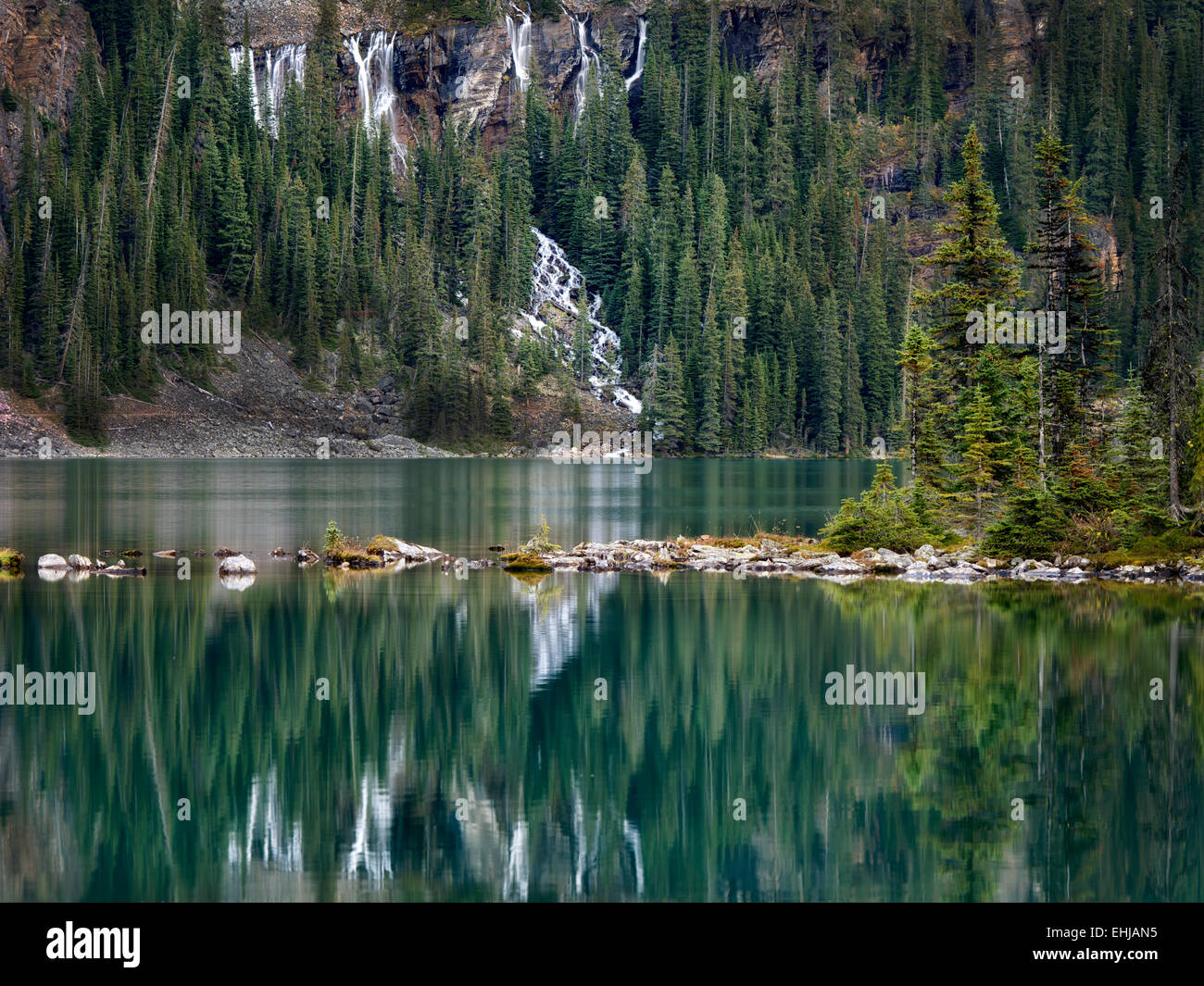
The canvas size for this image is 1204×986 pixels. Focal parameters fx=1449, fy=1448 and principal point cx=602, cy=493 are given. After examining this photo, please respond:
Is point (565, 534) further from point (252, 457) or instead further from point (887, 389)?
point (887, 389)

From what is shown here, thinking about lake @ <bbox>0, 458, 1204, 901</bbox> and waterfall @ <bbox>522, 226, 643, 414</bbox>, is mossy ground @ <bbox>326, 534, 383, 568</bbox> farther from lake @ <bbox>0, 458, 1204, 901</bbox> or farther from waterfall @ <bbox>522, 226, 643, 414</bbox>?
waterfall @ <bbox>522, 226, 643, 414</bbox>

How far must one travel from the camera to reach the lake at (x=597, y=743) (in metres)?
17.1

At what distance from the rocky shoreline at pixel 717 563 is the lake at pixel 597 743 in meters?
2.04

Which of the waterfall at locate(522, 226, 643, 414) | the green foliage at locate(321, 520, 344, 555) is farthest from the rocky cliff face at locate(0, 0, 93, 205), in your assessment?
the green foliage at locate(321, 520, 344, 555)

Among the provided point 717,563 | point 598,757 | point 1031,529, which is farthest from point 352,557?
point 598,757

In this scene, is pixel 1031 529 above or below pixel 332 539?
above

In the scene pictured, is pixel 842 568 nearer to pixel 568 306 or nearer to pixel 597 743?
pixel 597 743

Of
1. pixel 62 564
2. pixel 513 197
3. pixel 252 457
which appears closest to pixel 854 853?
pixel 62 564

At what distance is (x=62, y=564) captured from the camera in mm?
46000

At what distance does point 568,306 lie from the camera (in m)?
176

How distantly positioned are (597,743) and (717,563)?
25.7 metres

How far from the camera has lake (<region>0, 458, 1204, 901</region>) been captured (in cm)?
1714

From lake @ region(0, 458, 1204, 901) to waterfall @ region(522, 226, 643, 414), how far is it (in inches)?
4660

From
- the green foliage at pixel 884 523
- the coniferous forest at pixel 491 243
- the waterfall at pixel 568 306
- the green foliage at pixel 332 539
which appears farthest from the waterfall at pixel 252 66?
the green foliage at pixel 884 523
